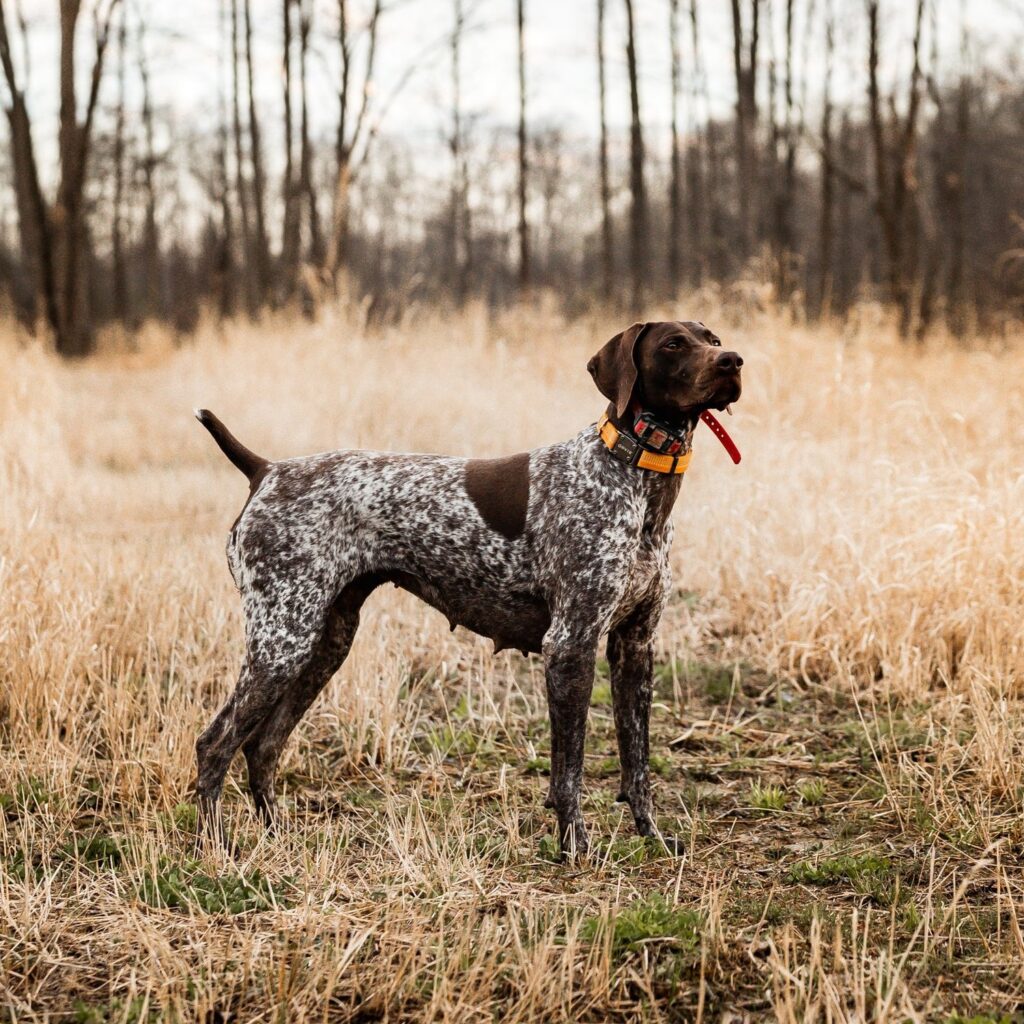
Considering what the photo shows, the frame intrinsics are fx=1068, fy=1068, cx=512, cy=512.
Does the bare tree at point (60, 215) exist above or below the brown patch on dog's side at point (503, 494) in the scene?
above

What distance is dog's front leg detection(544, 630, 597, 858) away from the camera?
10.1 ft

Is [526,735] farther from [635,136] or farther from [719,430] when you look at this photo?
[635,136]

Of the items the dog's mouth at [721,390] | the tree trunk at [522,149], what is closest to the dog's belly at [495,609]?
the dog's mouth at [721,390]

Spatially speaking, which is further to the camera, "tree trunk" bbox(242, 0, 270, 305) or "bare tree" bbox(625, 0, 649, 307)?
"tree trunk" bbox(242, 0, 270, 305)

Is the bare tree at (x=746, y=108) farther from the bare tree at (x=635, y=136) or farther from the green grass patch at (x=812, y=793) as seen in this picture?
→ the green grass patch at (x=812, y=793)

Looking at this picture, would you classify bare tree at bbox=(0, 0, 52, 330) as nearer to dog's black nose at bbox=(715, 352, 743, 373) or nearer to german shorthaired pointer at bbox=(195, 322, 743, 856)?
german shorthaired pointer at bbox=(195, 322, 743, 856)

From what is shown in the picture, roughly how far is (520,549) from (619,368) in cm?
61

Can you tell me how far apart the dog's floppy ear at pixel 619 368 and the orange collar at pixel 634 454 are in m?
0.07

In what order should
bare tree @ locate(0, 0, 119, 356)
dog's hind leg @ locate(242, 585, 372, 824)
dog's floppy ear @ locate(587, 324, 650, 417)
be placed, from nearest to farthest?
dog's floppy ear @ locate(587, 324, 650, 417) → dog's hind leg @ locate(242, 585, 372, 824) → bare tree @ locate(0, 0, 119, 356)

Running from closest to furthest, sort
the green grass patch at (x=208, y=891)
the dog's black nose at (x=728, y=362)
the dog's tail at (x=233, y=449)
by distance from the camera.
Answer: the green grass patch at (x=208, y=891)
the dog's black nose at (x=728, y=362)
the dog's tail at (x=233, y=449)

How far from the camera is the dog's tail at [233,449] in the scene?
3.35m

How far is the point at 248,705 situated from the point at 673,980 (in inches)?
59.9

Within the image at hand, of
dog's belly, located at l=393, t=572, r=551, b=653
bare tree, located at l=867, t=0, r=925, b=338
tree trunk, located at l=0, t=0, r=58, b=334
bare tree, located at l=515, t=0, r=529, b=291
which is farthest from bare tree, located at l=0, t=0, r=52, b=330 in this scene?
dog's belly, located at l=393, t=572, r=551, b=653

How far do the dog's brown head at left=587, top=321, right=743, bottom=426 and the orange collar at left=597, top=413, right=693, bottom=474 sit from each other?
67mm
